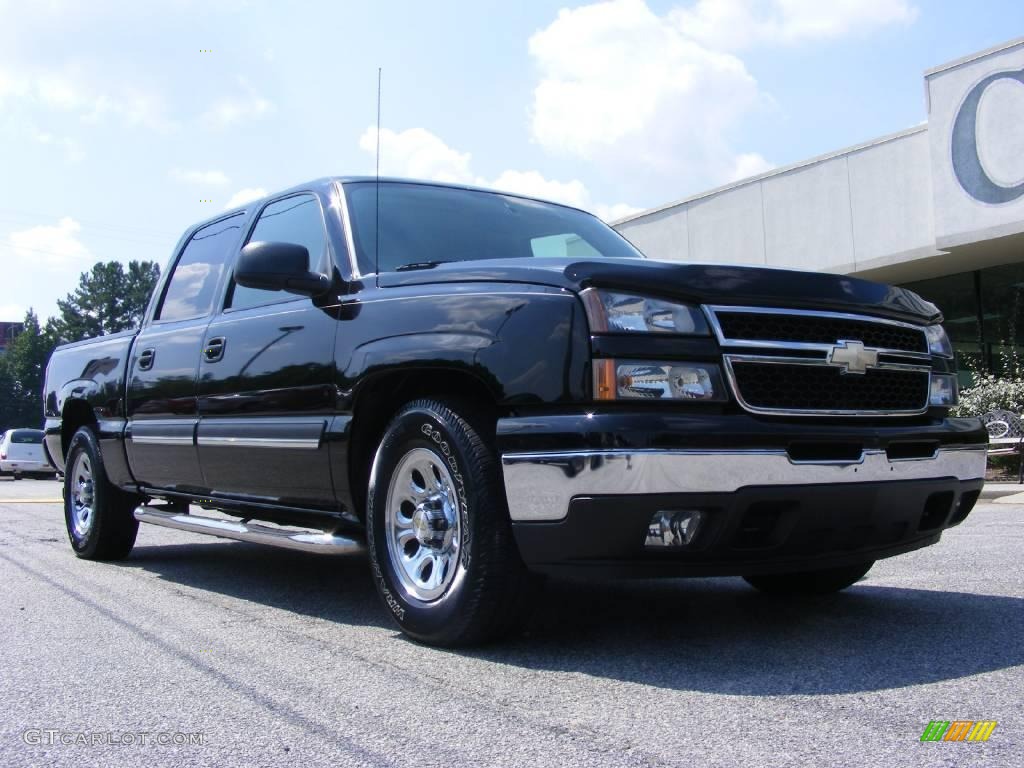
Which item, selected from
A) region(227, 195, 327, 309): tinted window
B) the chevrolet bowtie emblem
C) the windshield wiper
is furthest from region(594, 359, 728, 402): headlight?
region(227, 195, 327, 309): tinted window

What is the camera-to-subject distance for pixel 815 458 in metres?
3.31

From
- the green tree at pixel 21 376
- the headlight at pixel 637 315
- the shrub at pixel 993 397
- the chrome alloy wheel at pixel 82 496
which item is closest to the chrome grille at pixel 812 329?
the headlight at pixel 637 315

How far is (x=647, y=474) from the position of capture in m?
3.07

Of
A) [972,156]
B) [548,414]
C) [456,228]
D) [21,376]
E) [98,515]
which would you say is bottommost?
[98,515]

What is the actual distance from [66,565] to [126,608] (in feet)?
6.29

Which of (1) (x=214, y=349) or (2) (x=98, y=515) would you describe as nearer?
(1) (x=214, y=349)

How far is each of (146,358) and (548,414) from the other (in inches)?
131

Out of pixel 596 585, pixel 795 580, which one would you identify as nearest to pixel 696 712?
pixel 795 580

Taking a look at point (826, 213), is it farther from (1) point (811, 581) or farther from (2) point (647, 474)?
(2) point (647, 474)

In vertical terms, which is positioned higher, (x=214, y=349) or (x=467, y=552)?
(x=214, y=349)

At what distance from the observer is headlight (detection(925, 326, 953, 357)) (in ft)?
13.1

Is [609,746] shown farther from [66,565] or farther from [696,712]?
[66,565]

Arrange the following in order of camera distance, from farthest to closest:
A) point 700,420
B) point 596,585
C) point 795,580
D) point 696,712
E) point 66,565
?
point 66,565, point 596,585, point 795,580, point 700,420, point 696,712

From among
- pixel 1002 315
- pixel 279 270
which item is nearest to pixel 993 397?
pixel 1002 315
